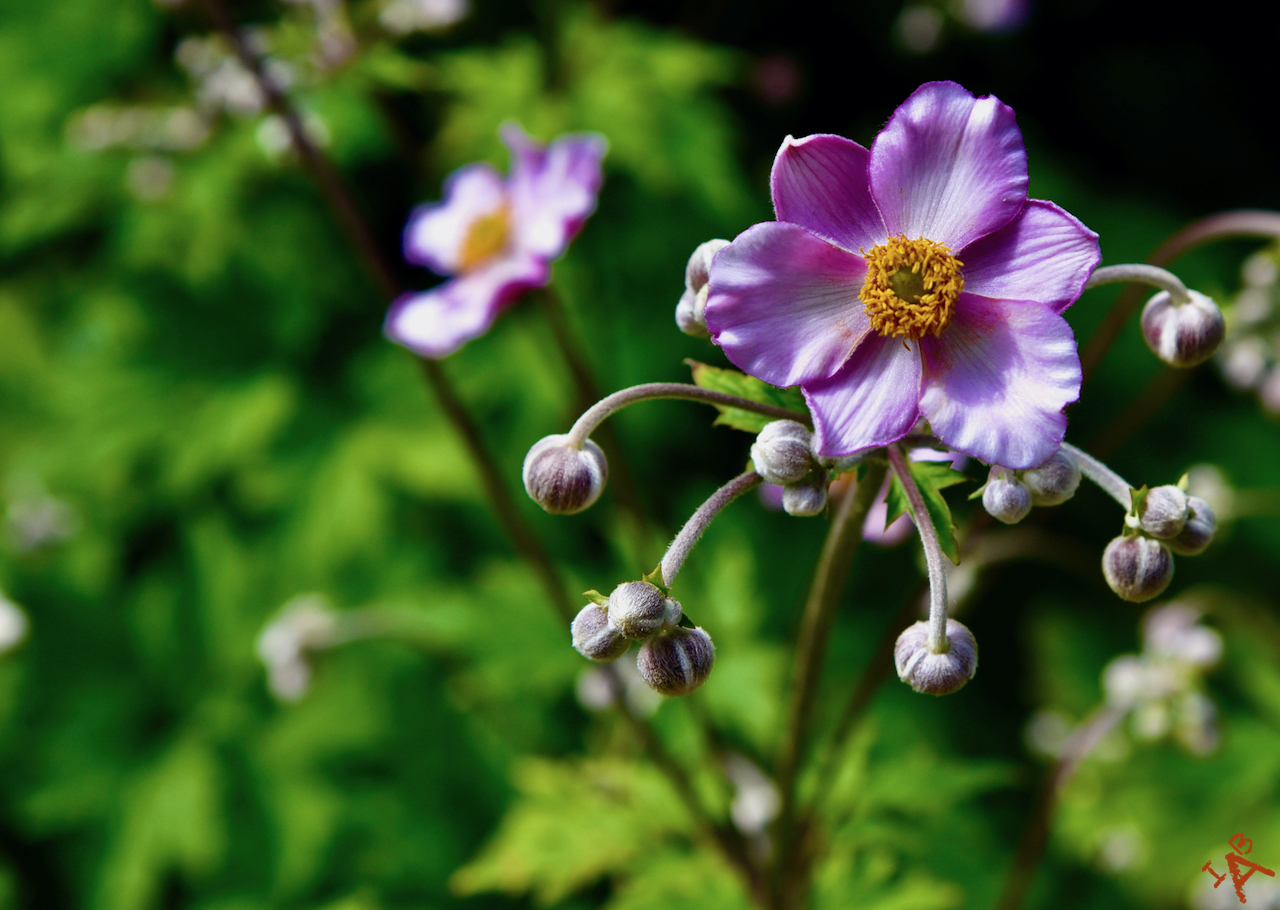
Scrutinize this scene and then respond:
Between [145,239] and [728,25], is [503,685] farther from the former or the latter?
[728,25]

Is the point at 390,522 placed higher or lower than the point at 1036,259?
lower

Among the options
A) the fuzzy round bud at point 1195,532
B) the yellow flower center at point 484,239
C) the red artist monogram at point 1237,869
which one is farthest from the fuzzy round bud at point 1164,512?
the yellow flower center at point 484,239

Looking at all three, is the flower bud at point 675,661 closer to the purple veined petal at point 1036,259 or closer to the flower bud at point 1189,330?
the purple veined petal at point 1036,259

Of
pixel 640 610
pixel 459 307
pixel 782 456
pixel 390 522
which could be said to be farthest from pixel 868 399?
pixel 390 522

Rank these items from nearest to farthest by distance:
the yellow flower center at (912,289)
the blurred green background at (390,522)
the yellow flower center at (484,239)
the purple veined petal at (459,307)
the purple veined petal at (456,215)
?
the yellow flower center at (912,289)
the purple veined petal at (459,307)
the yellow flower center at (484,239)
the purple veined petal at (456,215)
the blurred green background at (390,522)

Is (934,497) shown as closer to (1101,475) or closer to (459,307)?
(1101,475)

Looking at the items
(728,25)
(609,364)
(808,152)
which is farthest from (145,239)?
(808,152)
